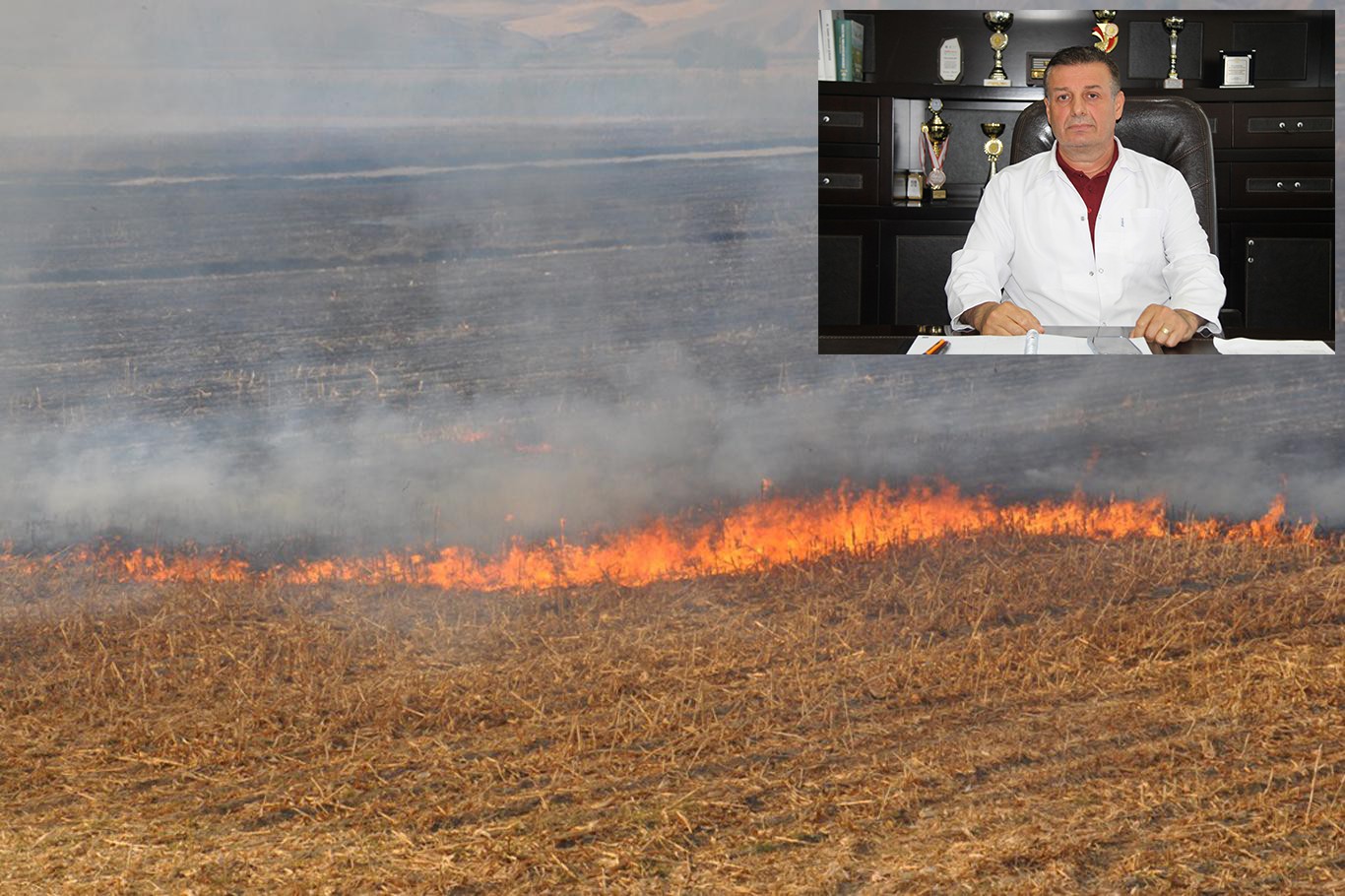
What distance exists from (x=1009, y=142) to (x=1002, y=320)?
909 mm

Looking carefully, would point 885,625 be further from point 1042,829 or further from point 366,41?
point 366,41

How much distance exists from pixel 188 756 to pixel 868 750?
164 centimetres

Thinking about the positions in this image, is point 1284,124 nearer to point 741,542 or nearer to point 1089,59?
point 1089,59

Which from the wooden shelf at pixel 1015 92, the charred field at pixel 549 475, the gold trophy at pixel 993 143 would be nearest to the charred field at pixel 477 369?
the charred field at pixel 549 475

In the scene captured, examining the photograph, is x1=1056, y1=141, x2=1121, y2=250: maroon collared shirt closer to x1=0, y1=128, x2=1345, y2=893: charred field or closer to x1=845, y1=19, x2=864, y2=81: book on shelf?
x1=0, y1=128, x2=1345, y2=893: charred field

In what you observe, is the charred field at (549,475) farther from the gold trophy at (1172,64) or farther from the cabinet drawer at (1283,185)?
the gold trophy at (1172,64)

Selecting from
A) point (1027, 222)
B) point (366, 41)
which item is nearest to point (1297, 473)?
point (1027, 222)

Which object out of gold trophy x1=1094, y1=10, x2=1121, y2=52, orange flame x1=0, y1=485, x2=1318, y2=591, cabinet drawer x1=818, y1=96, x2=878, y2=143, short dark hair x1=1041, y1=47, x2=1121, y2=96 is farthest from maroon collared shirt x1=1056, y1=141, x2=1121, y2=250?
orange flame x1=0, y1=485, x2=1318, y2=591

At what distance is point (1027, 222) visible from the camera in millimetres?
3373

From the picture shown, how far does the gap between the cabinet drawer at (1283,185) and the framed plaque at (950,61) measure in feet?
2.80

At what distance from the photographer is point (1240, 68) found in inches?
145

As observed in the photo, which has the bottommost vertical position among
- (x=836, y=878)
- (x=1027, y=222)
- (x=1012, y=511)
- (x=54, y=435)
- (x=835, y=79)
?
(x=836, y=878)

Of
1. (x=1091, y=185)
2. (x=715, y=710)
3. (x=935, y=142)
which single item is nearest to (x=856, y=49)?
(x=935, y=142)

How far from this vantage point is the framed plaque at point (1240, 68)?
3625 mm
